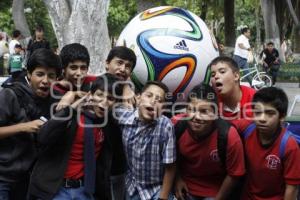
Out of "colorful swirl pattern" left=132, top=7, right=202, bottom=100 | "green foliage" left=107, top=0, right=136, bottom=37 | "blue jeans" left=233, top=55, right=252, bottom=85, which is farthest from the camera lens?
"green foliage" left=107, top=0, right=136, bottom=37

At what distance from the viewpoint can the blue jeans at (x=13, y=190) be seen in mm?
3722

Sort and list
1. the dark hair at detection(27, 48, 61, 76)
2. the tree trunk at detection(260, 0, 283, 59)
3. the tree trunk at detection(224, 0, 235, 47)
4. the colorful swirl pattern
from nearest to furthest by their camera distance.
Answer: the dark hair at detection(27, 48, 61, 76), the colorful swirl pattern, the tree trunk at detection(224, 0, 235, 47), the tree trunk at detection(260, 0, 283, 59)

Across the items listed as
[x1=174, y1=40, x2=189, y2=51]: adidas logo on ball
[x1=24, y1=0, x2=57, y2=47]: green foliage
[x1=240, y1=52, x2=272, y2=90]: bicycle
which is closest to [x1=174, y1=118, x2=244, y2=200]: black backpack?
[x1=174, y1=40, x2=189, y2=51]: adidas logo on ball

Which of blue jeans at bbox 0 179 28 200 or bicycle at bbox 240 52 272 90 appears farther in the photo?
bicycle at bbox 240 52 272 90

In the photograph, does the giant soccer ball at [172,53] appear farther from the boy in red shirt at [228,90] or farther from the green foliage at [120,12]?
the green foliage at [120,12]

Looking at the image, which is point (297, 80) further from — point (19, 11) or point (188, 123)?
point (188, 123)

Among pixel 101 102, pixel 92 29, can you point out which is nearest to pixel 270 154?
pixel 101 102

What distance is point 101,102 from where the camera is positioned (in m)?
3.70

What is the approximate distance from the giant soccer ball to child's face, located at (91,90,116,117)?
3.89ft

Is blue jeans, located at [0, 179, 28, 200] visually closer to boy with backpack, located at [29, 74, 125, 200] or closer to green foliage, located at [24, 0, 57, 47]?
boy with backpack, located at [29, 74, 125, 200]

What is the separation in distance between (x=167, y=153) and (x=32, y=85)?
40.7 inches

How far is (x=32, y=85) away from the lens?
3.86 metres

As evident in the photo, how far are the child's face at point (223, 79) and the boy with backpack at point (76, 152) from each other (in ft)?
2.62

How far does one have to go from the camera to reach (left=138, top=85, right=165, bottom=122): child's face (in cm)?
366
